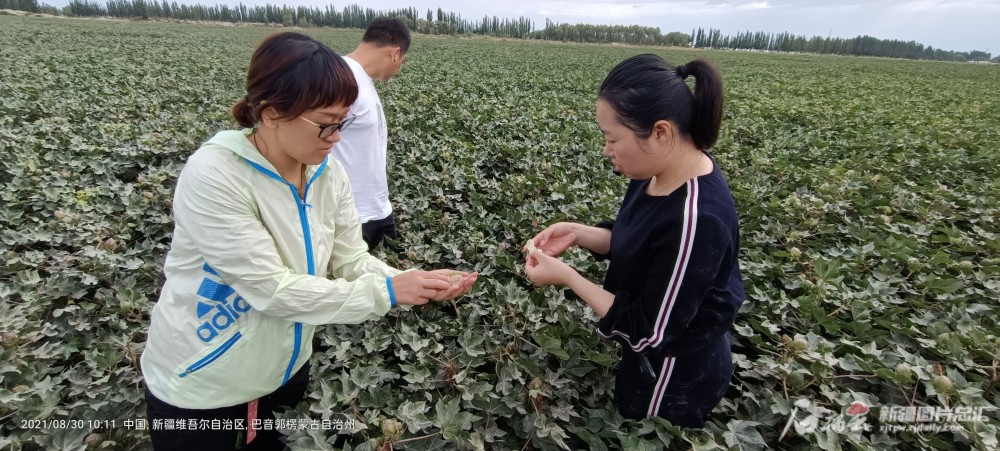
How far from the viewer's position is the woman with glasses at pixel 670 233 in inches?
47.6

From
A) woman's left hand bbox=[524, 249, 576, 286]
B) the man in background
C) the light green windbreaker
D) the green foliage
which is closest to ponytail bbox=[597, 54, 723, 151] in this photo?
woman's left hand bbox=[524, 249, 576, 286]

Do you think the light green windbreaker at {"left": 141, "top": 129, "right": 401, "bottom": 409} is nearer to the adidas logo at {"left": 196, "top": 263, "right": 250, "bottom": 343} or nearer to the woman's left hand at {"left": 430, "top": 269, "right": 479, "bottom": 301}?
the adidas logo at {"left": 196, "top": 263, "right": 250, "bottom": 343}

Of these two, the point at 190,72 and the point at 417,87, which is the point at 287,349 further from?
the point at 190,72

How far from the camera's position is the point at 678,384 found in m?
1.54

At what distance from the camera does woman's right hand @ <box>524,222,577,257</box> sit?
189 cm

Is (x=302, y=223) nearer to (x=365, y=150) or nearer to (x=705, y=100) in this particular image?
(x=705, y=100)

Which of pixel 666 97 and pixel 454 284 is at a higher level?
pixel 666 97

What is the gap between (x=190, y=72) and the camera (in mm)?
Answer: 11062

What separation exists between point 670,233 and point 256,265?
3.57 feet

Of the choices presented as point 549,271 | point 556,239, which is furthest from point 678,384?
point 556,239

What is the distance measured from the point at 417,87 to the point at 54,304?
837 centimetres

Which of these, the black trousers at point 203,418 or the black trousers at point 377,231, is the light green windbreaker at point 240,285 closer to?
the black trousers at point 203,418

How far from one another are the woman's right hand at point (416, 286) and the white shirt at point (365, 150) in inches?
54.9

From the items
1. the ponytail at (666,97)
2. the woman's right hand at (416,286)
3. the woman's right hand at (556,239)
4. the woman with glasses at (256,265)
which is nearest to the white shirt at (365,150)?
the woman with glasses at (256,265)
